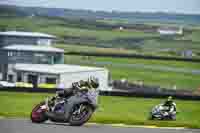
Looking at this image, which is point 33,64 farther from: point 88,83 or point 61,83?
point 88,83

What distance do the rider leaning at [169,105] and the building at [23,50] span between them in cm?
113

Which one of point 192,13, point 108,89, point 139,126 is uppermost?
point 192,13

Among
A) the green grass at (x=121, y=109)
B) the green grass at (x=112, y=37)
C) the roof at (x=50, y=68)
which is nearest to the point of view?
the roof at (x=50, y=68)

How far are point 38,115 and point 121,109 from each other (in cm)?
83

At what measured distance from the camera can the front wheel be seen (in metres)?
3.49

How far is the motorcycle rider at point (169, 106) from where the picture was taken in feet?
11.7

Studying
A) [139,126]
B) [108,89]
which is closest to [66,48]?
[108,89]

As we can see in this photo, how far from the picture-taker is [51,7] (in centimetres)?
361

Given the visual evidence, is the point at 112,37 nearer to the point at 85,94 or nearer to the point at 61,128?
the point at 85,94

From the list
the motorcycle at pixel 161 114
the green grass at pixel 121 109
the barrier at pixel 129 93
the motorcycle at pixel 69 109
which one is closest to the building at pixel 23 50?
the barrier at pixel 129 93

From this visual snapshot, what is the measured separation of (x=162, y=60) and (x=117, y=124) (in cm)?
79

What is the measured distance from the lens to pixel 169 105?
360cm

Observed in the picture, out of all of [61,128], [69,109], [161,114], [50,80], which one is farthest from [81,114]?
[161,114]

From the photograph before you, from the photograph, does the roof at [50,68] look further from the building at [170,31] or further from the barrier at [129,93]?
the building at [170,31]
